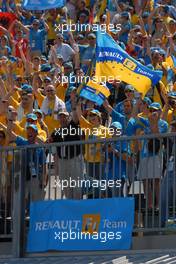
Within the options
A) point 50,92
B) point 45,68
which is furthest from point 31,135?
point 45,68

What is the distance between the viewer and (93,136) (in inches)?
553

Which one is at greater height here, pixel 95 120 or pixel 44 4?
pixel 44 4

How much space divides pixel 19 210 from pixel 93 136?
140 centimetres

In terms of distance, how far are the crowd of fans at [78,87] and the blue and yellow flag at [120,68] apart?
14.0 inches

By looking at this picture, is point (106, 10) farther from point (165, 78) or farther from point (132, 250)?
point (132, 250)

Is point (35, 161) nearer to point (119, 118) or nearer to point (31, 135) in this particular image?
point (31, 135)

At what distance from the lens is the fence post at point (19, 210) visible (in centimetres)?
1364

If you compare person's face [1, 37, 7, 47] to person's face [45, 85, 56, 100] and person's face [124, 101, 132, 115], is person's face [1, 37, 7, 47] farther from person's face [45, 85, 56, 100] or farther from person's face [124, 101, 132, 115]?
person's face [124, 101, 132, 115]

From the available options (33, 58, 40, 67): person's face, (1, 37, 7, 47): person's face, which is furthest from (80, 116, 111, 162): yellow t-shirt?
(1, 37, 7, 47): person's face

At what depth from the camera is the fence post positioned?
1364 centimetres

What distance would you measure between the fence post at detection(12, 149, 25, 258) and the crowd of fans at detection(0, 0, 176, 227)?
0.13m

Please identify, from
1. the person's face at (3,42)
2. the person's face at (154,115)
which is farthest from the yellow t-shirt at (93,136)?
the person's face at (3,42)

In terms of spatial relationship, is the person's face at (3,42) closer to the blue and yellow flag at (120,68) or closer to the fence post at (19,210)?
the blue and yellow flag at (120,68)

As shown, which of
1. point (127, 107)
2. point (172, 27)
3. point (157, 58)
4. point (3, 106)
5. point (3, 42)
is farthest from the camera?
point (3, 42)
